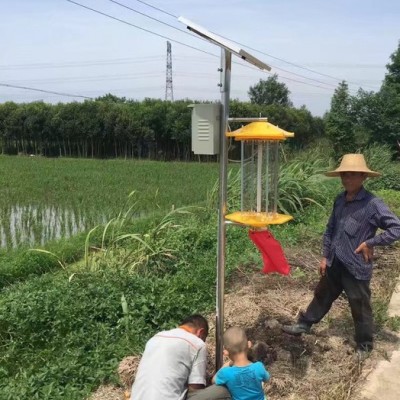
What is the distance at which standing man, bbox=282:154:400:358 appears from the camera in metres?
3.51

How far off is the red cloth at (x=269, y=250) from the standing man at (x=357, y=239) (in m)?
0.59

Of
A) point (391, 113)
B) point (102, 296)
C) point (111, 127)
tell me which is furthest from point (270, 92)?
point (102, 296)

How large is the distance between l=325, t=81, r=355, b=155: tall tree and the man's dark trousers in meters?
18.0

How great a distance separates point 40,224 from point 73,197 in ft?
12.1

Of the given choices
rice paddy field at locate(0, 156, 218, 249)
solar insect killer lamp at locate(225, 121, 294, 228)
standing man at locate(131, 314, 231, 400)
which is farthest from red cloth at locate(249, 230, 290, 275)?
rice paddy field at locate(0, 156, 218, 249)

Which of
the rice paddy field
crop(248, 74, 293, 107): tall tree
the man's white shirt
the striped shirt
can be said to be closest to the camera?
the man's white shirt

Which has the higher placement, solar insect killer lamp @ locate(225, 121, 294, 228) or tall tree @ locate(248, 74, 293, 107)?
tall tree @ locate(248, 74, 293, 107)

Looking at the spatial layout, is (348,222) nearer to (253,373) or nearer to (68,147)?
(253,373)

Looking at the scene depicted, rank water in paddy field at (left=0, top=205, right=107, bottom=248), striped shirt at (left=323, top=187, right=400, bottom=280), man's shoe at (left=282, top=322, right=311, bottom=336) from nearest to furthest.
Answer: striped shirt at (left=323, top=187, right=400, bottom=280) → man's shoe at (left=282, top=322, right=311, bottom=336) → water in paddy field at (left=0, top=205, right=107, bottom=248)

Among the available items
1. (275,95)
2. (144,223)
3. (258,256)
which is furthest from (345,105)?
(275,95)

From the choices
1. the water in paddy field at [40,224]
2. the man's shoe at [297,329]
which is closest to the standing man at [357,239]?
the man's shoe at [297,329]

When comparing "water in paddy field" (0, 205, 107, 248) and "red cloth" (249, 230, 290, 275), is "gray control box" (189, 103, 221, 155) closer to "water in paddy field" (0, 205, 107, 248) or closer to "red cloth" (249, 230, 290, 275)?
"red cloth" (249, 230, 290, 275)

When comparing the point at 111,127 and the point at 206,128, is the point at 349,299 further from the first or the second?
the point at 111,127

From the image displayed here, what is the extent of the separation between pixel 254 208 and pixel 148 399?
4.45 ft
